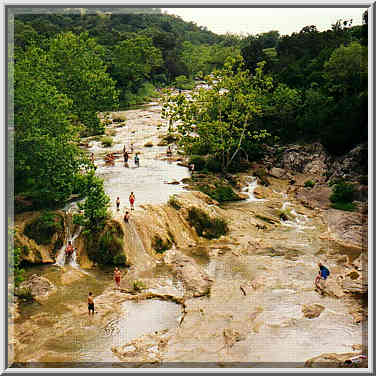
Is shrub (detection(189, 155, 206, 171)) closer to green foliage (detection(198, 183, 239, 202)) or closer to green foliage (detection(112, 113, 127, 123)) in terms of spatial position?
green foliage (detection(198, 183, 239, 202))

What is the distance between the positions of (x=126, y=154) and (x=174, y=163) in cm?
523

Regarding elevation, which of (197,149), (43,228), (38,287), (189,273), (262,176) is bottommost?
(38,287)

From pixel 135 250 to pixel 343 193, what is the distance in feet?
60.9

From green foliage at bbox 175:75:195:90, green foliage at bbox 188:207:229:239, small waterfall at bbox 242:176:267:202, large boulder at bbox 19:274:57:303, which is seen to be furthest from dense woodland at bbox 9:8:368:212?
green foliage at bbox 188:207:229:239

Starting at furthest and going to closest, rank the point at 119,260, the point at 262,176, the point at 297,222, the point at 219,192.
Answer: the point at 262,176, the point at 219,192, the point at 297,222, the point at 119,260

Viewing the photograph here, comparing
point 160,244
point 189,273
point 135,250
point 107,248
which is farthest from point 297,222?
point 107,248

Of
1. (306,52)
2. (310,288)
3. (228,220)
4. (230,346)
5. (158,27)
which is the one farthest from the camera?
(158,27)

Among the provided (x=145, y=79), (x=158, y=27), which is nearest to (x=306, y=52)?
(x=145, y=79)

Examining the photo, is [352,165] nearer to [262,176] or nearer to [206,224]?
[262,176]

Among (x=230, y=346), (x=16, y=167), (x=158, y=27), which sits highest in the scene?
(x=158, y=27)

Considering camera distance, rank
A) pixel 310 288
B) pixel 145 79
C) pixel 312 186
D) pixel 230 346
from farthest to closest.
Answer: pixel 145 79 → pixel 312 186 → pixel 310 288 → pixel 230 346

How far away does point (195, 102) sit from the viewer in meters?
41.8

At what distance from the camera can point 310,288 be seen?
23.8m

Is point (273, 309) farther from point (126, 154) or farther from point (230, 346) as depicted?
point (126, 154)
